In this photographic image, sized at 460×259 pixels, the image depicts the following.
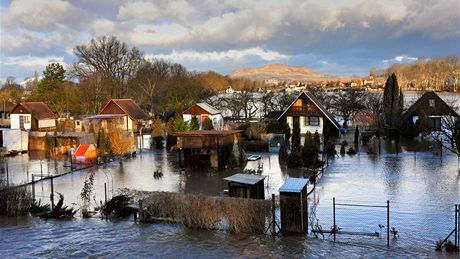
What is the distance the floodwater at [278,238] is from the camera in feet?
44.5

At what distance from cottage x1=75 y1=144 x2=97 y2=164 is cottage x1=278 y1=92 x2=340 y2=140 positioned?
22.7 metres

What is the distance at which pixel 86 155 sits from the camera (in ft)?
101

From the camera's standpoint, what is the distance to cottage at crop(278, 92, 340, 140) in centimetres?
4588

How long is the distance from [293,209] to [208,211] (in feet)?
10.1

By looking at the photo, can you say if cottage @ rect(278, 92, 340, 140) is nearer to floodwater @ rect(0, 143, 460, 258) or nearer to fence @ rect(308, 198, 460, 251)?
floodwater @ rect(0, 143, 460, 258)

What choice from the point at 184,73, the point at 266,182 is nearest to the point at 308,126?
the point at 266,182

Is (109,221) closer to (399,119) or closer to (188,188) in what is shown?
(188,188)

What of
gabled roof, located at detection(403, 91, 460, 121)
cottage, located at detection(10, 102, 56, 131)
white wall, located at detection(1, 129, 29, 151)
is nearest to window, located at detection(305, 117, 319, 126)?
gabled roof, located at detection(403, 91, 460, 121)

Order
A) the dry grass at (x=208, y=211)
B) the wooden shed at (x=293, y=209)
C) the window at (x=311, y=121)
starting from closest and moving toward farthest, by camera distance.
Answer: the wooden shed at (x=293, y=209)
the dry grass at (x=208, y=211)
the window at (x=311, y=121)

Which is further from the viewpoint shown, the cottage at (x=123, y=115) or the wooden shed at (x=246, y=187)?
the cottage at (x=123, y=115)

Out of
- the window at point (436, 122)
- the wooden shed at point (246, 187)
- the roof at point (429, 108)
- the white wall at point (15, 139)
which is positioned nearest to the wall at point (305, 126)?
the roof at point (429, 108)

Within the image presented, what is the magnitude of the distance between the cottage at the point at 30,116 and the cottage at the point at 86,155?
77.1 ft

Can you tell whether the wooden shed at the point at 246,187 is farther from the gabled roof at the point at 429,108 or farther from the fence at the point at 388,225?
the gabled roof at the point at 429,108

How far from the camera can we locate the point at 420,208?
17109 mm
